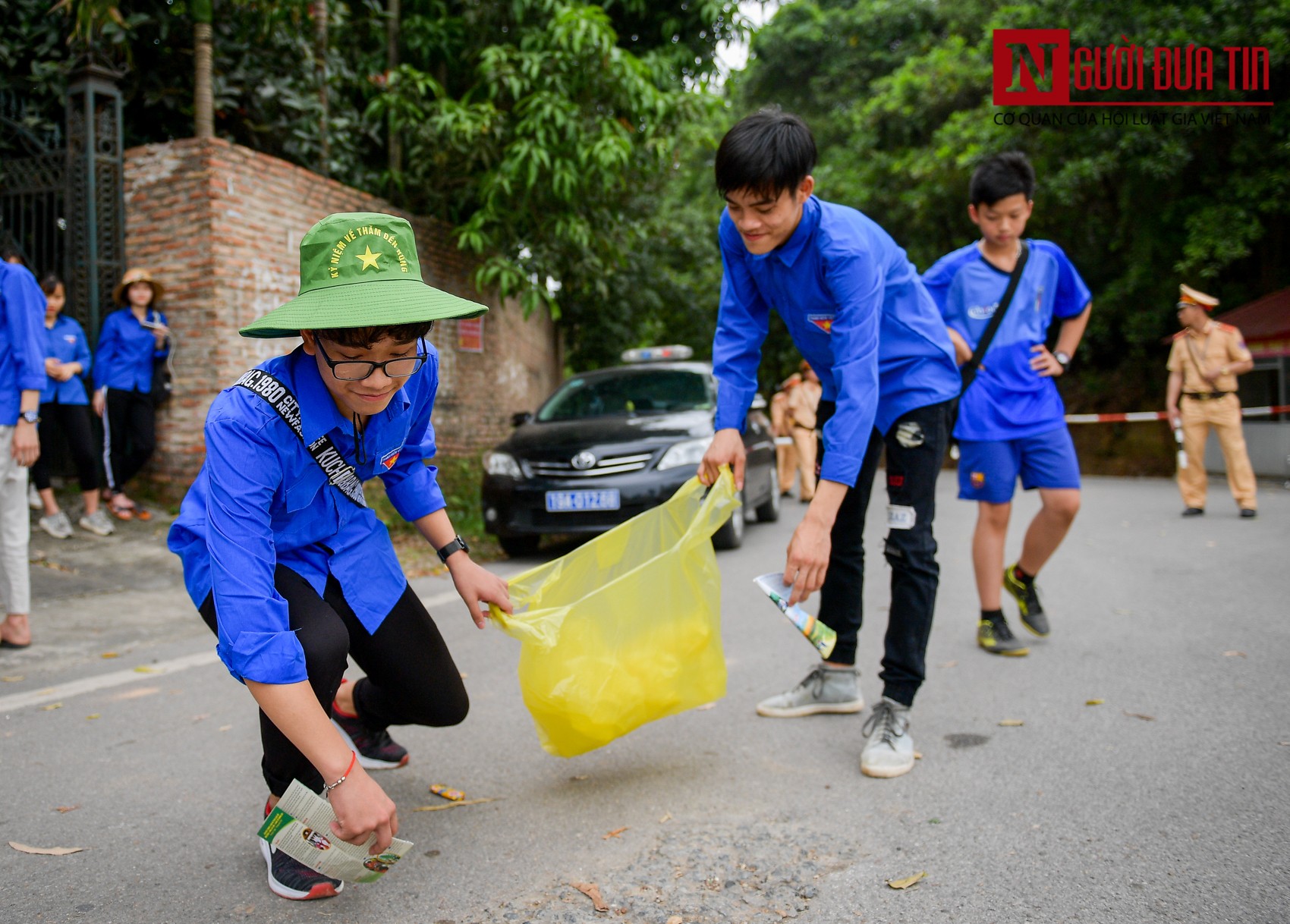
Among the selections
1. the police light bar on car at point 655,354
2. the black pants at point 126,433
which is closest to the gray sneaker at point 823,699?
the black pants at point 126,433

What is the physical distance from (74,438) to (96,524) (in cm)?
67

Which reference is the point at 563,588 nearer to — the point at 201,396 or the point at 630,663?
the point at 630,663

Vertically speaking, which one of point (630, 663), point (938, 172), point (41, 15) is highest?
point (938, 172)

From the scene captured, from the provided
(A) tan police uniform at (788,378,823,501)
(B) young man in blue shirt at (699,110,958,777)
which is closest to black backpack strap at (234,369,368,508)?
(B) young man in blue shirt at (699,110,958,777)

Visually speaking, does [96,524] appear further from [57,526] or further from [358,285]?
[358,285]

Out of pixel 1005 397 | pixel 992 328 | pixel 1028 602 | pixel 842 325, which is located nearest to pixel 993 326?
pixel 992 328

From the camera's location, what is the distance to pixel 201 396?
7.58m

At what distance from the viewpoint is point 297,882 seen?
215 cm

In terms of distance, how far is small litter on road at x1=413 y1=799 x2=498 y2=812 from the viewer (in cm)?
265

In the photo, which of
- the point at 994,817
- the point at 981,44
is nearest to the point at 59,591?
the point at 994,817

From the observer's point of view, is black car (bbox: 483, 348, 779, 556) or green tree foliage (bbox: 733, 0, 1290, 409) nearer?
black car (bbox: 483, 348, 779, 556)

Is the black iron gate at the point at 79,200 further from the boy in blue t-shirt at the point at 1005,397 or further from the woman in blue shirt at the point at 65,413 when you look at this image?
the boy in blue t-shirt at the point at 1005,397

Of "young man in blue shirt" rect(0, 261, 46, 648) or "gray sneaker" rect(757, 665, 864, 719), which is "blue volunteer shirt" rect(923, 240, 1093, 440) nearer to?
"gray sneaker" rect(757, 665, 864, 719)

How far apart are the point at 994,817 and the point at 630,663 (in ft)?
3.35
